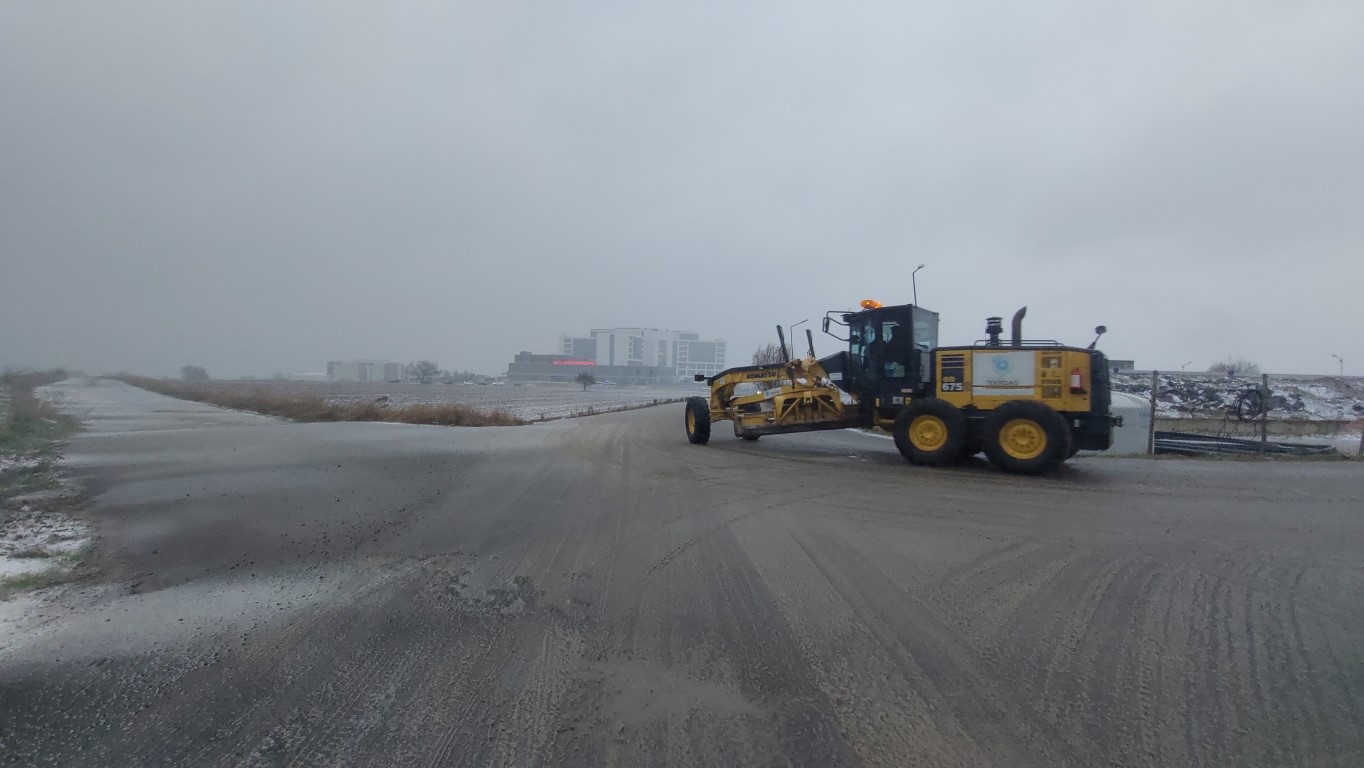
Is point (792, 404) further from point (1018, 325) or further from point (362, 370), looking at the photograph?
point (362, 370)

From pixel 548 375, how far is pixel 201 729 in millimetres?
162844

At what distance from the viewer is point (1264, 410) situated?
13.3 meters

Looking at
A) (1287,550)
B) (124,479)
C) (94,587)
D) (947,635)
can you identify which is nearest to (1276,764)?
(947,635)

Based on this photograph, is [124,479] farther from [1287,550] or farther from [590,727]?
[1287,550]

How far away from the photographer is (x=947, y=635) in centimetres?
403

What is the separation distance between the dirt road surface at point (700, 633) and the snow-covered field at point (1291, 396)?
7524 mm

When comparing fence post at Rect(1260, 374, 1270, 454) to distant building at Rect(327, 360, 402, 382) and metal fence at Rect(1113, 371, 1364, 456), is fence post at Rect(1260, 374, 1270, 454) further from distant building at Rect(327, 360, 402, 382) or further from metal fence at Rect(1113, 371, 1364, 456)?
distant building at Rect(327, 360, 402, 382)

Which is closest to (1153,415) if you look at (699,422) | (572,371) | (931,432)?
(931,432)

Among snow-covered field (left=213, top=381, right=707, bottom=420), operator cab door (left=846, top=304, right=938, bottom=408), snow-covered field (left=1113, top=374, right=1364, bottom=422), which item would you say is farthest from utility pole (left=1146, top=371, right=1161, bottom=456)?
→ snow-covered field (left=213, top=381, right=707, bottom=420)

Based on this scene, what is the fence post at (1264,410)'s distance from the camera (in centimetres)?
1326

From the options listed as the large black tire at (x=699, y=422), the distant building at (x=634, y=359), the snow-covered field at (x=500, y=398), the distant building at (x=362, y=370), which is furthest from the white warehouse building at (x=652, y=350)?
the large black tire at (x=699, y=422)

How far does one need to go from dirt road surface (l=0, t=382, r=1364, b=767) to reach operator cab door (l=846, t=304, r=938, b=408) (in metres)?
4.02

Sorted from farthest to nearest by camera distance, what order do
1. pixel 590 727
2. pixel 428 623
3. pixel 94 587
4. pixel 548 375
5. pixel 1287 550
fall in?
pixel 548 375
pixel 1287 550
pixel 94 587
pixel 428 623
pixel 590 727

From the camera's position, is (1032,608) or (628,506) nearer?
(1032,608)
